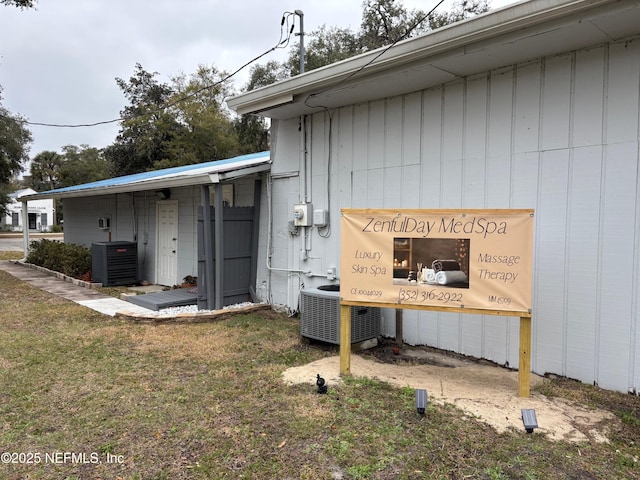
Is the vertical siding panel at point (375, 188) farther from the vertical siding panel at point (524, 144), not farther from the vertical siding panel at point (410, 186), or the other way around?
the vertical siding panel at point (524, 144)

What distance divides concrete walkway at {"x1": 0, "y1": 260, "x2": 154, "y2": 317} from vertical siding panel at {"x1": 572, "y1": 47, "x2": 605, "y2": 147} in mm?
6135

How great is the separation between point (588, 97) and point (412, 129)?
1797 millimetres

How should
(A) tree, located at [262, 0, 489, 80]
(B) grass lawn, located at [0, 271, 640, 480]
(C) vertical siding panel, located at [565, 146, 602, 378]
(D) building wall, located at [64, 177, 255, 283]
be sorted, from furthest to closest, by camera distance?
(A) tree, located at [262, 0, 489, 80] → (D) building wall, located at [64, 177, 255, 283] → (C) vertical siding panel, located at [565, 146, 602, 378] → (B) grass lawn, located at [0, 271, 640, 480]

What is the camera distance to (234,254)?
6820mm

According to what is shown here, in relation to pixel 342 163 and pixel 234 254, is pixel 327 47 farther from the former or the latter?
pixel 342 163

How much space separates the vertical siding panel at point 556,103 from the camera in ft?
12.3

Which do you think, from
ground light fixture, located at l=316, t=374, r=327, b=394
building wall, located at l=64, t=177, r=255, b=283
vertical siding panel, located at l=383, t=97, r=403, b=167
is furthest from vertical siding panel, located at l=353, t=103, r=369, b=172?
ground light fixture, located at l=316, t=374, r=327, b=394

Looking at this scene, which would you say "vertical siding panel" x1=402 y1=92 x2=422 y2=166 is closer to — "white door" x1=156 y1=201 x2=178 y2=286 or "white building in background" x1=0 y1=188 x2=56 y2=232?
"white door" x1=156 y1=201 x2=178 y2=286

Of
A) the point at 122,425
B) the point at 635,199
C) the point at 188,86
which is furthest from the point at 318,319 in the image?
the point at 188,86

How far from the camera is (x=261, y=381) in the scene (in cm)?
382

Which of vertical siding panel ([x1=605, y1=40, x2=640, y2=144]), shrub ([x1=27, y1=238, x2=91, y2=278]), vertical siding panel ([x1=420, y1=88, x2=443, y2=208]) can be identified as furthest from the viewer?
shrub ([x1=27, y1=238, x2=91, y2=278])

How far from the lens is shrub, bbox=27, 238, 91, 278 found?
1028 centimetres

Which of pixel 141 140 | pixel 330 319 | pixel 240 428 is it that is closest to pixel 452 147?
pixel 330 319

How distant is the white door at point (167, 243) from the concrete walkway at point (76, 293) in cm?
140
